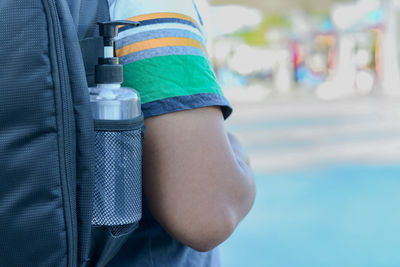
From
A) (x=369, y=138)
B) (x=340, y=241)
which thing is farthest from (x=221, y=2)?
(x=340, y=241)

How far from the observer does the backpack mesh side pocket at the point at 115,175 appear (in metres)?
0.65

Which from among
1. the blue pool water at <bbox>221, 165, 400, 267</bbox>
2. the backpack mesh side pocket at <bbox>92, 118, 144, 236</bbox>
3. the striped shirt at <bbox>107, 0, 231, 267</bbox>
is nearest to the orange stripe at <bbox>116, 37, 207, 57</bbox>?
the striped shirt at <bbox>107, 0, 231, 267</bbox>

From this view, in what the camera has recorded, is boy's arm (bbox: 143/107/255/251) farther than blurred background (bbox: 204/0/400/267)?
No

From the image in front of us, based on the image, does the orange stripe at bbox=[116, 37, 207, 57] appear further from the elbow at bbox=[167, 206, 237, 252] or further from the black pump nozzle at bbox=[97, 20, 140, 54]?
the elbow at bbox=[167, 206, 237, 252]

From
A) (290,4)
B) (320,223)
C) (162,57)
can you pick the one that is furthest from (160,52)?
(290,4)

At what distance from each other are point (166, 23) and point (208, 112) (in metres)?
0.13

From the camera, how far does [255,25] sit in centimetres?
2248

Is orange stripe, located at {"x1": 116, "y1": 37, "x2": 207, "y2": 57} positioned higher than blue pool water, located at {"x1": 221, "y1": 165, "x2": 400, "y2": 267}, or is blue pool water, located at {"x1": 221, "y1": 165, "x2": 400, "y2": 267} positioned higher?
orange stripe, located at {"x1": 116, "y1": 37, "x2": 207, "y2": 57}

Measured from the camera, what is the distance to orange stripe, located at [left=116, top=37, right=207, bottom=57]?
68cm

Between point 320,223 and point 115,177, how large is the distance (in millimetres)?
2952

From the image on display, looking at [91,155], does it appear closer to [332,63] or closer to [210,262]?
[210,262]

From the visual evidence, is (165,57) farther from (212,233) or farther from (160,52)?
(212,233)

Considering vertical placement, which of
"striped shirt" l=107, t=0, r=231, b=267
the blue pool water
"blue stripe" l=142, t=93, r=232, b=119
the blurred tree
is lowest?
the blurred tree

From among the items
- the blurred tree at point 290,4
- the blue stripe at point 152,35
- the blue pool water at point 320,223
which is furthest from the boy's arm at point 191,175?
the blurred tree at point 290,4
